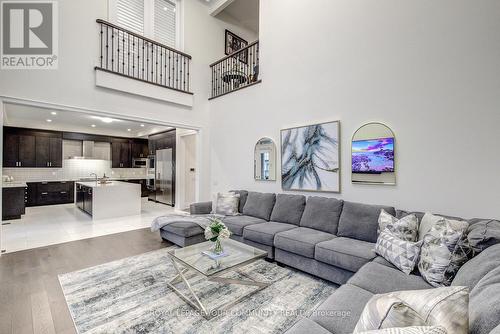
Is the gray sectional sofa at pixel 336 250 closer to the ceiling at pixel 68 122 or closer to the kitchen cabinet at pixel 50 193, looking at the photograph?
the ceiling at pixel 68 122

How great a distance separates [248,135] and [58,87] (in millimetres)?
3433

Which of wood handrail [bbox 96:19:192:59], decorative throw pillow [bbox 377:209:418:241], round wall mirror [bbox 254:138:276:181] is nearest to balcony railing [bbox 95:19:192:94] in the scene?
wood handrail [bbox 96:19:192:59]

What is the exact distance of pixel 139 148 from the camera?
10.2 m

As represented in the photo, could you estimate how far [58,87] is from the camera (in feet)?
12.8

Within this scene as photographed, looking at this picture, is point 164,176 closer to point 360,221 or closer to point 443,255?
point 360,221

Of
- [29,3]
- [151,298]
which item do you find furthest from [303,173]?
[29,3]

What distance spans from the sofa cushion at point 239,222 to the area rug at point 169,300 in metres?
0.69

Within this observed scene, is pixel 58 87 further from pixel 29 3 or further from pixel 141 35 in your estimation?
pixel 141 35

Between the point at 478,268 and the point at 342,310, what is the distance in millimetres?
927

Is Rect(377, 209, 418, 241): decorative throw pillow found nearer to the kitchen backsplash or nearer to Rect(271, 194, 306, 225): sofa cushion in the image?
Rect(271, 194, 306, 225): sofa cushion

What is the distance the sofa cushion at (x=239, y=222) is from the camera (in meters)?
3.73

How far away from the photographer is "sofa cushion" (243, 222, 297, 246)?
327cm

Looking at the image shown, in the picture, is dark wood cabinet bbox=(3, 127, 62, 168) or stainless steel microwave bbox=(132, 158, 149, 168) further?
stainless steel microwave bbox=(132, 158, 149, 168)

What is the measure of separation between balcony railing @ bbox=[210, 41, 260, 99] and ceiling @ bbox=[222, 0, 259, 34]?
1606 mm
